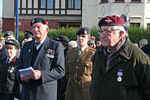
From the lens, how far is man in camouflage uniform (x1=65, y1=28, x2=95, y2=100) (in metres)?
6.99

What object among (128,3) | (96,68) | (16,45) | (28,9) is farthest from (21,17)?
(96,68)

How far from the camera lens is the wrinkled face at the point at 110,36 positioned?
423cm

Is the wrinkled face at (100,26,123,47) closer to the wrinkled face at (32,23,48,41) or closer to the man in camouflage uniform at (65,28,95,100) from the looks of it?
the wrinkled face at (32,23,48,41)

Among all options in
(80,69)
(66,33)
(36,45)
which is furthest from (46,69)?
(66,33)

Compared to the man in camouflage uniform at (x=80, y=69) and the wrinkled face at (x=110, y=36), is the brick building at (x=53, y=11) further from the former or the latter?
the wrinkled face at (x=110, y=36)

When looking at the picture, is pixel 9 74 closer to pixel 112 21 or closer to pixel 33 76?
pixel 33 76

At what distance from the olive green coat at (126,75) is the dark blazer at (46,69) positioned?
3.43ft

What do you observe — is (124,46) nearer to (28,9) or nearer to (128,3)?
(128,3)

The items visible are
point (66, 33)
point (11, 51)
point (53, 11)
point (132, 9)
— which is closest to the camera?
point (11, 51)

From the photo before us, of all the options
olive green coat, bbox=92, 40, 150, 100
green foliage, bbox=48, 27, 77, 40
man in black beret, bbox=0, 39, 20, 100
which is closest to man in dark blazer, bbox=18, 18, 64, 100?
olive green coat, bbox=92, 40, 150, 100

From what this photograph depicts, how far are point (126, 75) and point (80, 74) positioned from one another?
2892mm

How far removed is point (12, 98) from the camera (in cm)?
683

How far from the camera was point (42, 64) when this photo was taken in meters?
5.20

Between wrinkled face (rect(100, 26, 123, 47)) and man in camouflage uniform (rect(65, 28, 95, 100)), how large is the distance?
266 centimetres
